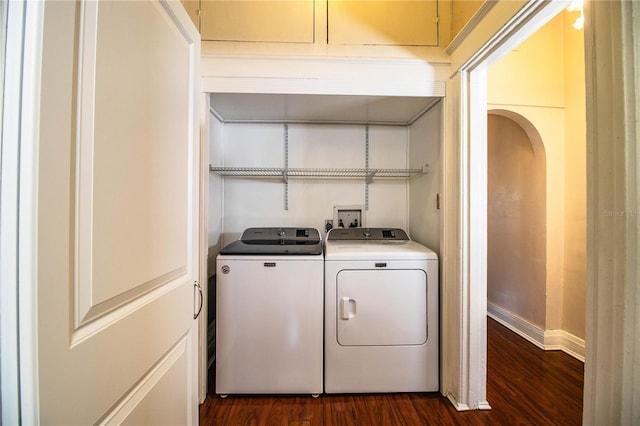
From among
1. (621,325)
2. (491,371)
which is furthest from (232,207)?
(491,371)

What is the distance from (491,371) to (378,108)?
216 centimetres

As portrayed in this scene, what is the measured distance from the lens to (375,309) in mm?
1650

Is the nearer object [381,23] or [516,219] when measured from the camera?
[381,23]

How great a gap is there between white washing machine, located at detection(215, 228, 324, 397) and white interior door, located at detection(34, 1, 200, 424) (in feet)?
2.33

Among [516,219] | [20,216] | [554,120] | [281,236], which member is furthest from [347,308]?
[554,120]

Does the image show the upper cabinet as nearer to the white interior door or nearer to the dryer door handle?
the white interior door

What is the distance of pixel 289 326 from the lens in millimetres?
1636

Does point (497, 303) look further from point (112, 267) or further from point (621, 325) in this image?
point (112, 267)

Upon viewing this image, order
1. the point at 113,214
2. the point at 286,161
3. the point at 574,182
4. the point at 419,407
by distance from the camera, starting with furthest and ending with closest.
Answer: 1. the point at 286,161
2. the point at 574,182
3. the point at 419,407
4. the point at 113,214

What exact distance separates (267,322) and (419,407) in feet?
3.57

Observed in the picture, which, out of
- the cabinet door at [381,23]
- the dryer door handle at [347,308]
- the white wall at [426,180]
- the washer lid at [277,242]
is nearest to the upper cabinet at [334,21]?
the cabinet door at [381,23]

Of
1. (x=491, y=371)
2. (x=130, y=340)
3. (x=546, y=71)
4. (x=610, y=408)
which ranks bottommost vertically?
(x=491, y=371)

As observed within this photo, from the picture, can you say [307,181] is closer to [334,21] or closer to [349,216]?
[349,216]

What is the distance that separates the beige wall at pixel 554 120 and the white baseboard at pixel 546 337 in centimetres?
6
